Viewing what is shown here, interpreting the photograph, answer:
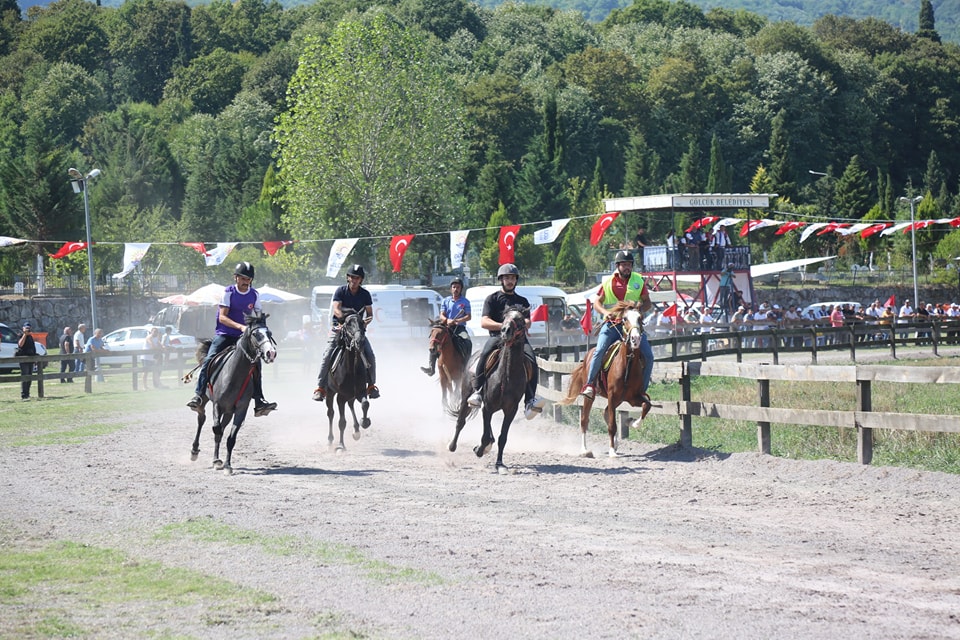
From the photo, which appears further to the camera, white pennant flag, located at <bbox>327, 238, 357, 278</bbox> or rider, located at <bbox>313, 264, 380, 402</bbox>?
white pennant flag, located at <bbox>327, 238, 357, 278</bbox>

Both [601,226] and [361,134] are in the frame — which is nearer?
[601,226]

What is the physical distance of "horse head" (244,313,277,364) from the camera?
14188 mm

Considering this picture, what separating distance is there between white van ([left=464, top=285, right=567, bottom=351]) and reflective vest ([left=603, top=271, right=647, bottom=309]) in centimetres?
2235

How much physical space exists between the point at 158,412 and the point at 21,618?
17837 millimetres

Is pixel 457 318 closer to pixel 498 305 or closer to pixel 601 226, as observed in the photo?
pixel 498 305

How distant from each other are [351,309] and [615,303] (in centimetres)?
371

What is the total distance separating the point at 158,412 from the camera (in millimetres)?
24734

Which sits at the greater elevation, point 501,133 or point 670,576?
point 501,133

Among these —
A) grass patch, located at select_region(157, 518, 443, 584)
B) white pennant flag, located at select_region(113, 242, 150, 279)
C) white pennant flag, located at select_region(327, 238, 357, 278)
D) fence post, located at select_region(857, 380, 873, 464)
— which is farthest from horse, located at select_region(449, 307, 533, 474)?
white pennant flag, located at select_region(113, 242, 150, 279)

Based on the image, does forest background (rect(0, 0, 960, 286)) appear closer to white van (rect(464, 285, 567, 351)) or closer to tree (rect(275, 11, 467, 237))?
tree (rect(275, 11, 467, 237))

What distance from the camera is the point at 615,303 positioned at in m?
15.3

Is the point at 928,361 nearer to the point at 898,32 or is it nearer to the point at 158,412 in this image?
the point at 158,412

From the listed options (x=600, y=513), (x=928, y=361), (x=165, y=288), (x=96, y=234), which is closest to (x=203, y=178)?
(x=96, y=234)

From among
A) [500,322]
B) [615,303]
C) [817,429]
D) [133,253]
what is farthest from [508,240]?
[500,322]
